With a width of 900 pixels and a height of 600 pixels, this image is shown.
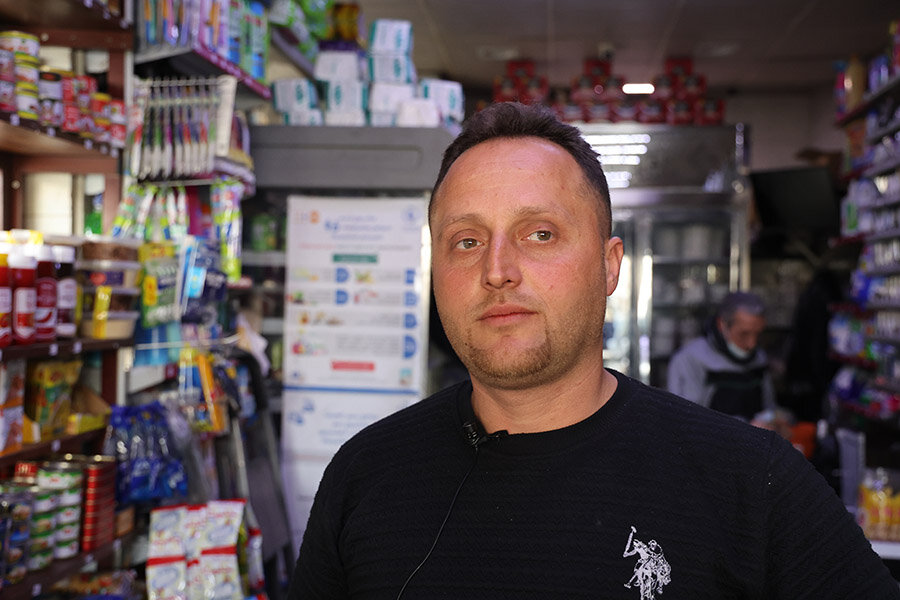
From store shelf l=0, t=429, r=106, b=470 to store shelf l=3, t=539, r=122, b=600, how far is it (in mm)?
300

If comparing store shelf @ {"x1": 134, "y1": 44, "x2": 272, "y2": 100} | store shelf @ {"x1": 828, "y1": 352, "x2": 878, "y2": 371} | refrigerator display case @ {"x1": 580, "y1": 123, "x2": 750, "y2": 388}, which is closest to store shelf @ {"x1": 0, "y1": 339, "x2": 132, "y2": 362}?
store shelf @ {"x1": 134, "y1": 44, "x2": 272, "y2": 100}

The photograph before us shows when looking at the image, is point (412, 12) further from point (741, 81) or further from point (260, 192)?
point (741, 81)

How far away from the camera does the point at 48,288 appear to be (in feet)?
7.18

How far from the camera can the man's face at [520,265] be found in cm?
120

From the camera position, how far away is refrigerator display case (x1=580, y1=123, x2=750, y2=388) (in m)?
6.49

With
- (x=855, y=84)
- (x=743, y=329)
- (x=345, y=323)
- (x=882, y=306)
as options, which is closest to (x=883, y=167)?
(x=882, y=306)

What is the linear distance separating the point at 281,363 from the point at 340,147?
42.6 inches

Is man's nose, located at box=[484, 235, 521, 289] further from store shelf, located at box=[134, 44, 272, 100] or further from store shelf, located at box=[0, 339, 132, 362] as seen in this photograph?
store shelf, located at box=[134, 44, 272, 100]

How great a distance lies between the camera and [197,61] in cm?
307

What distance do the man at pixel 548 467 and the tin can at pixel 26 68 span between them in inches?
56.6

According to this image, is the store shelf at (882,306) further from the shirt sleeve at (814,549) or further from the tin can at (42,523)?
the tin can at (42,523)

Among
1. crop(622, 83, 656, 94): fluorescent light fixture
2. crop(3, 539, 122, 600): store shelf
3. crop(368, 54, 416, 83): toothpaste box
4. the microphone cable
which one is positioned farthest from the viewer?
crop(622, 83, 656, 94): fluorescent light fixture

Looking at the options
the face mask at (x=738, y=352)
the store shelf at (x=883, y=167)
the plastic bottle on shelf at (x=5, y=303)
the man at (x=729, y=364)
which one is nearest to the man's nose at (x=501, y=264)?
the plastic bottle on shelf at (x=5, y=303)

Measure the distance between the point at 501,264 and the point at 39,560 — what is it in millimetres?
1678
